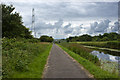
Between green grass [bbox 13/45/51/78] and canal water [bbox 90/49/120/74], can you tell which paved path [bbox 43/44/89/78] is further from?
canal water [bbox 90/49/120/74]

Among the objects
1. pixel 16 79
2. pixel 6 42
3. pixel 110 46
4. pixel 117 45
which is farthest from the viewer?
pixel 110 46

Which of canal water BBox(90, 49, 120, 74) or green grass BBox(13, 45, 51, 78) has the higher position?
green grass BBox(13, 45, 51, 78)

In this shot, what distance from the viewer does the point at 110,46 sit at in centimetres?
4906

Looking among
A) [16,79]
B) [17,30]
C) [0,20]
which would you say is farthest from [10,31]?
[16,79]

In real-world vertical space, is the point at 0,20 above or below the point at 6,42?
above

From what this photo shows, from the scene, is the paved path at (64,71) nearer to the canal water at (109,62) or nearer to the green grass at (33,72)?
the green grass at (33,72)

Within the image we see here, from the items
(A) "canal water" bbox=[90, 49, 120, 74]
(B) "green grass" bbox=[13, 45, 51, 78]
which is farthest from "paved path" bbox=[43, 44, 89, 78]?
(A) "canal water" bbox=[90, 49, 120, 74]

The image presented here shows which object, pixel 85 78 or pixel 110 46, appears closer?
pixel 85 78

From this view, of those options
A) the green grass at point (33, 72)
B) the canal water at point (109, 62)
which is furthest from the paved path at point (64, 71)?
the canal water at point (109, 62)

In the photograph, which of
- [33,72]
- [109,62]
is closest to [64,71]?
[33,72]

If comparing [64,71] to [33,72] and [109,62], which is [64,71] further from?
→ [109,62]

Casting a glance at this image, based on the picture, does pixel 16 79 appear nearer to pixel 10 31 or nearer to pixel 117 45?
pixel 10 31

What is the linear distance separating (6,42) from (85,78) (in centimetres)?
628

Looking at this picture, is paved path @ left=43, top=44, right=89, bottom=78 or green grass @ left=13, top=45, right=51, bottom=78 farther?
paved path @ left=43, top=44, right=89, bottom=78
